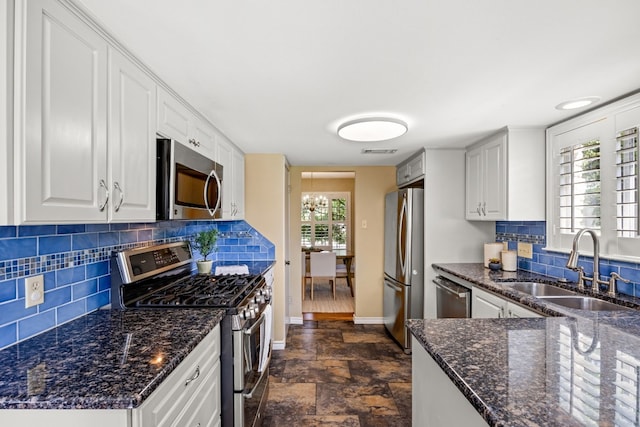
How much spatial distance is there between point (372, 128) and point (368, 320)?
286cm

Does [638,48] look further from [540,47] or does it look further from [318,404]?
[318,404]

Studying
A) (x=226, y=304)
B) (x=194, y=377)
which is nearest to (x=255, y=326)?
(x=226, y=304)

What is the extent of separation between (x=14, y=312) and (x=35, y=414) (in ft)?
1.69

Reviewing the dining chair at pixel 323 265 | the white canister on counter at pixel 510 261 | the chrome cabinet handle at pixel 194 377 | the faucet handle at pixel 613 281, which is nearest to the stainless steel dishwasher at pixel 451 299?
the white canister on counter at pixel 510 261

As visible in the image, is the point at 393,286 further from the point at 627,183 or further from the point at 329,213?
the point at 329,213

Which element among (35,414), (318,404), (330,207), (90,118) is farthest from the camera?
(330,207)

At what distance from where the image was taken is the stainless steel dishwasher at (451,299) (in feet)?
8.73

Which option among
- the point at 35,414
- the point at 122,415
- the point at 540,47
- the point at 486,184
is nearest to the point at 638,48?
the point at 540,47

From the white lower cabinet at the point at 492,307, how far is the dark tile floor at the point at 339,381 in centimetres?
88

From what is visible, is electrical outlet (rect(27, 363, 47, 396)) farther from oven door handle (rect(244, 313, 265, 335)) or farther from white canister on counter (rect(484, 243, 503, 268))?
white canister on counter (rect(484, 243, 503, 268))

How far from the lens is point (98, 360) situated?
109 centimetres

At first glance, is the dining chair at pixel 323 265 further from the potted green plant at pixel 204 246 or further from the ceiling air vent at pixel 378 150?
the potted green plant at pixel 204 246

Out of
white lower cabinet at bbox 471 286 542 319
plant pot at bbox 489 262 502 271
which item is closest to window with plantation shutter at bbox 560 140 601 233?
plant pot at bbox 489 262 502 271

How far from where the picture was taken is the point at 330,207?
768cm
